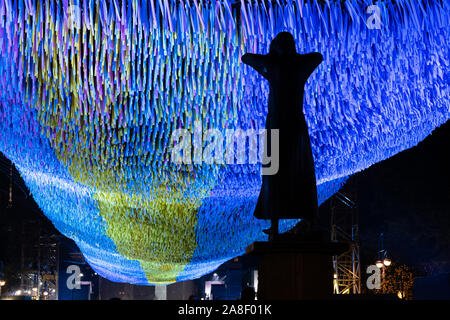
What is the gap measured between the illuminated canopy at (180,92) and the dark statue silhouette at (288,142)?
7.07ft

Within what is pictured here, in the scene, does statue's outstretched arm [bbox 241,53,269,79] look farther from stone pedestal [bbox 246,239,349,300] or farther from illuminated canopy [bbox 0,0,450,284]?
illuminated canopy [bbox 0,0,450,284]

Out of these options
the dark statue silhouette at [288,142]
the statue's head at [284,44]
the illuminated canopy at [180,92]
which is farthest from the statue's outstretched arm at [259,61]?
the illuminated canopy at [180,92]

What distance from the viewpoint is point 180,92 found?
297 inches

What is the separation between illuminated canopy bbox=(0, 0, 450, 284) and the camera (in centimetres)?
622

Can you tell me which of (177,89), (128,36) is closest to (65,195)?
(177,89)

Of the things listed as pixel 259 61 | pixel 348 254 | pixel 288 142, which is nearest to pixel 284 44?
pixel 259 61

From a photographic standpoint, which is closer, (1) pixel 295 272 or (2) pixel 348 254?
(1) pixel 295 272

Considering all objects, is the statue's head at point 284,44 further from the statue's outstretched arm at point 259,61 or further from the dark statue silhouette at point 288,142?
the statue's outstretched arm at point 259,61

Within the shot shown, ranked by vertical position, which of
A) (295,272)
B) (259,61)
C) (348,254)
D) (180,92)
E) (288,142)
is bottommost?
(295,272)

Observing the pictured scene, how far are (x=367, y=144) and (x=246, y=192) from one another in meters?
2.46

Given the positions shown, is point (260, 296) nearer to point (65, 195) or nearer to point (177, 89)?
point (177, 89)

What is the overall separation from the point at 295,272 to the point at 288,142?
0.90 metres

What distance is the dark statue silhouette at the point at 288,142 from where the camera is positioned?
12.7 ft

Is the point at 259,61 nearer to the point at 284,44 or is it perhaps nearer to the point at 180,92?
the point at 284,44
